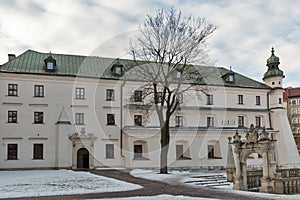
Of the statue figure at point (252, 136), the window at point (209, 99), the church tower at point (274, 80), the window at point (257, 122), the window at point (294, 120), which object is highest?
the church tower at point (274, 80)

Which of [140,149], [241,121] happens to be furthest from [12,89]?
[241,121]

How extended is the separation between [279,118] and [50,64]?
22788 millimetres

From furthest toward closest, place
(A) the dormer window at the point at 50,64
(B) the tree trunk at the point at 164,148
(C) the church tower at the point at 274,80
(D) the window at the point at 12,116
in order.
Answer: (C) the church tower at the point at 274,80
(A) the dormer window at the point at 50,64
(D) the window at the point at 12,116
(B) the tree trunk at the point at 164,148

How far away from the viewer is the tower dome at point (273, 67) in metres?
36.9

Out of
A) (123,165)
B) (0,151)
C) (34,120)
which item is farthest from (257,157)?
(0,151)

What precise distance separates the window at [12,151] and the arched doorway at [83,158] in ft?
15.9

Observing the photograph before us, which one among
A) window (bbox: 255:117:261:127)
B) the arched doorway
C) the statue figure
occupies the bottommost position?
the arched doorway

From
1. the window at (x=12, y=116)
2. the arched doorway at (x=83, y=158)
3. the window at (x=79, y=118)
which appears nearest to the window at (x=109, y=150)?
the arched doorway at (x=83, y=158)

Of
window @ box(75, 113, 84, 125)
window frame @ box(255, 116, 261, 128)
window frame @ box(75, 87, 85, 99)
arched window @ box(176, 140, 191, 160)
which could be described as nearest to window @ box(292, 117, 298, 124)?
window frame @ box(255, 116, 261, 128)

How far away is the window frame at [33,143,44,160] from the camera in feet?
93.6

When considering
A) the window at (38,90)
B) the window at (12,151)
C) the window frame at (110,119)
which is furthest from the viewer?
the window frame at (110,119)

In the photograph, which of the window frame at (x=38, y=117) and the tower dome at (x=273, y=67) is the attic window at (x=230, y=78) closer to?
the tower dome at (x=273, y=67)

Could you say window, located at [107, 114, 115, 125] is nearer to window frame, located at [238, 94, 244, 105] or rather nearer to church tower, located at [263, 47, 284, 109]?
window frame, located at [238, 94, 244, 105]

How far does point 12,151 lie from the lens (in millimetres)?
27969
